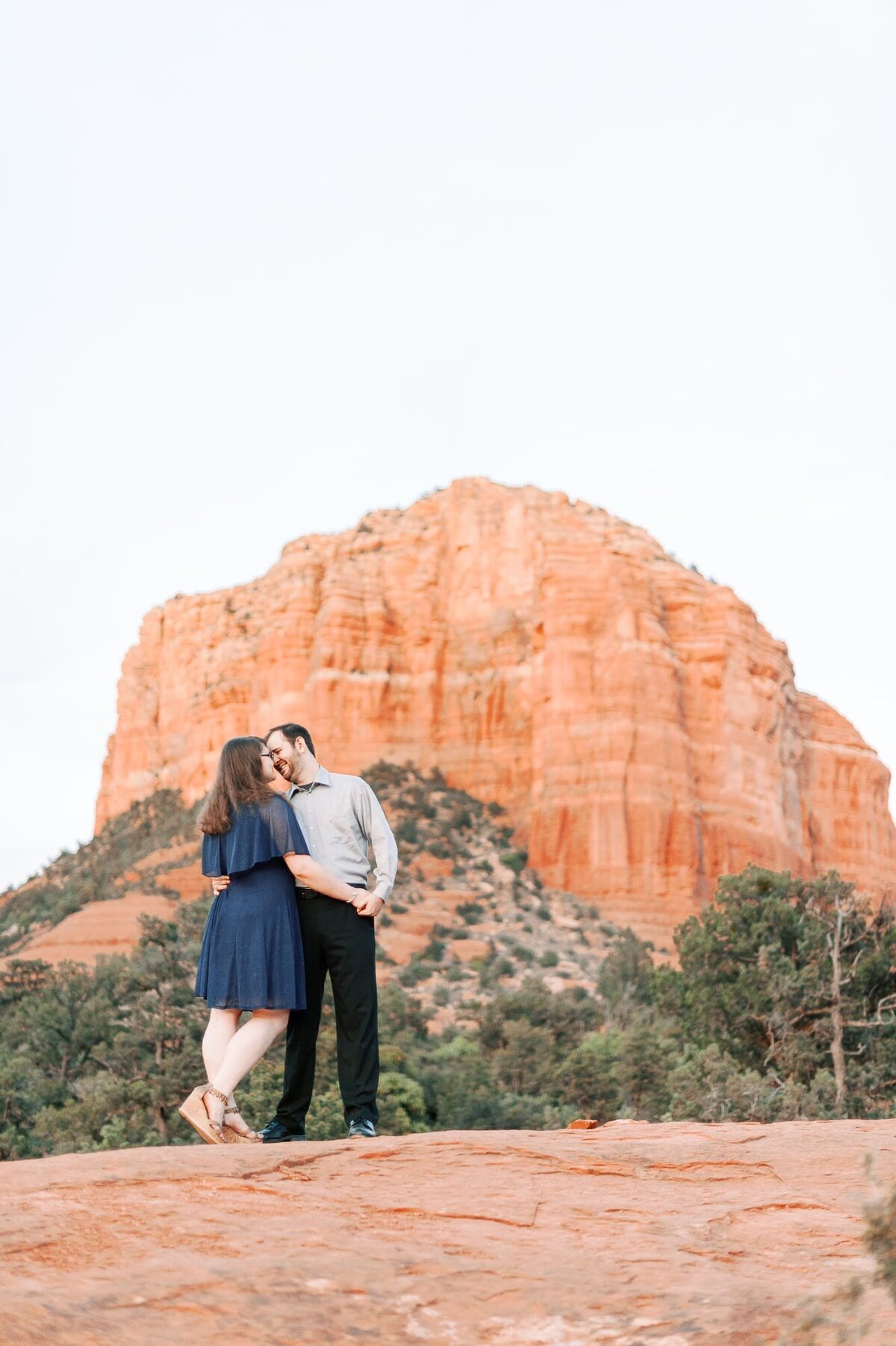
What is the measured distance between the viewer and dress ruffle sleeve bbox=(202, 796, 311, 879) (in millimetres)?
6367

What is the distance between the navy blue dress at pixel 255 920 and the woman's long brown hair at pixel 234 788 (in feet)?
0.13

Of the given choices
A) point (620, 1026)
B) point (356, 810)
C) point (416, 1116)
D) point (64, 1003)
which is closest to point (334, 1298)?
point (356, 810)

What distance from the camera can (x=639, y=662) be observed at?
57.3 metres

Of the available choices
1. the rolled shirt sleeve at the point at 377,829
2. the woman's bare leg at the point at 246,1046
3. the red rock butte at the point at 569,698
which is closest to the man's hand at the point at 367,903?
the rolled shirt sleeve at the point at 377,829

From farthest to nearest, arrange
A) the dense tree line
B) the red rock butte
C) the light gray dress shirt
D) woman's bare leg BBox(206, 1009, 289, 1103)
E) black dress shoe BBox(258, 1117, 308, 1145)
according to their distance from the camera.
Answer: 1. the red rock butte
2. the dense tree line
3. the light gray dress shirt
4. black dress shoe BBox(258, 1117, 308, 1145)
5. woman's bare leg BBox(206, 1009, 289, 1103)

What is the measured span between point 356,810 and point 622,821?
49.0 m

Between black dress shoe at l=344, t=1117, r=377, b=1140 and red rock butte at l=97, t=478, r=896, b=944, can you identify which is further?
red rock butte at l=97, t=478, r=896, b=944

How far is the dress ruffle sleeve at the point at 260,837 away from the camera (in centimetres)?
637

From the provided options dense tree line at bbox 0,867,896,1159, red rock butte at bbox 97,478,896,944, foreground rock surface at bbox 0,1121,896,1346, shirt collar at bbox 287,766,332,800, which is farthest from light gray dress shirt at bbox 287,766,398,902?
red rock butte at bbox 97,478,896,944

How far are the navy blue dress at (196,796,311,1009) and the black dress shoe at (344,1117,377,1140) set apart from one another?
2.01 feet

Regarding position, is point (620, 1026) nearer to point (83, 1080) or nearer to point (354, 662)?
point (83, 1080)

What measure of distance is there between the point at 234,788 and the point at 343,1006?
1.19 meters

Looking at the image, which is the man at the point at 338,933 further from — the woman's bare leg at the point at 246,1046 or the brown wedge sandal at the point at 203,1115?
the brown wedge sandal at the point at 203,1115

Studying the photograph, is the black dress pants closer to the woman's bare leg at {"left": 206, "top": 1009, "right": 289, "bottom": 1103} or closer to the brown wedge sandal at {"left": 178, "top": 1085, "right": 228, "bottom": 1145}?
the woman's bare leg at {"left": 206, "top": 1009, "right": 289, "bottom": 1103}
